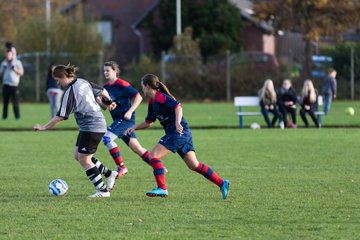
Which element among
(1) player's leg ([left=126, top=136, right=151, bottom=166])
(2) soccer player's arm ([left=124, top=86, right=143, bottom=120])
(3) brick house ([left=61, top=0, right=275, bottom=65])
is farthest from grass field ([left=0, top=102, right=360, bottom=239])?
(3) brick house ([left=61, top=0, right=275, bottom=65])

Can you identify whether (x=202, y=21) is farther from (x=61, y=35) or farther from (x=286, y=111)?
(x=286, y=111)

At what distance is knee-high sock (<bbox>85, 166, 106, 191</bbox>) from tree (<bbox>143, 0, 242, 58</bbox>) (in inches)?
1595

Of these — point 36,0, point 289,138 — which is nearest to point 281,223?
point 289,138

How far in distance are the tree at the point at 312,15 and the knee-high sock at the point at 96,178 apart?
3437 centimetres

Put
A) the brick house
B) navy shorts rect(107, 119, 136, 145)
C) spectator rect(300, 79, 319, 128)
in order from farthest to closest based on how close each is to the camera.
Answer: the brick house
spectator rect(300, 79, 319, 128)
navy shorts rect(107, 119, 136, 145)

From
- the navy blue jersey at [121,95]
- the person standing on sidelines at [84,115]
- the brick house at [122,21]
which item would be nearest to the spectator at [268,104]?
the navy blue jersey at [121,95]

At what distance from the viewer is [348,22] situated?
Answer: 45.9 m

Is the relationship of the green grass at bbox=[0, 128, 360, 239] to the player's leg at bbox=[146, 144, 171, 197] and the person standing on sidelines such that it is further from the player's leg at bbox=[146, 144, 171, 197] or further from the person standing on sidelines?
the person standing on sidelines

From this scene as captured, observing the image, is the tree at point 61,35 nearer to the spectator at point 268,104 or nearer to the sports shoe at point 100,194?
the spectator at point 268,104

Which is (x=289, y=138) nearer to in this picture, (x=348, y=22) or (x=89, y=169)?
(x=89, y=169)

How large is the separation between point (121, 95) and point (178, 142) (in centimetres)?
299

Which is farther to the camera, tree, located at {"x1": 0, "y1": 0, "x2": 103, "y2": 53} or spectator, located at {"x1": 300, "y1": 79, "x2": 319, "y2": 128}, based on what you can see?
tree, located at {"x1": 0, "y1": 0, "x2": 103, "y2": 53}

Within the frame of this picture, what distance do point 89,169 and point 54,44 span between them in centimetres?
3358

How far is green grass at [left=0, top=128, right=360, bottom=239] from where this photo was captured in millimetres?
9031
